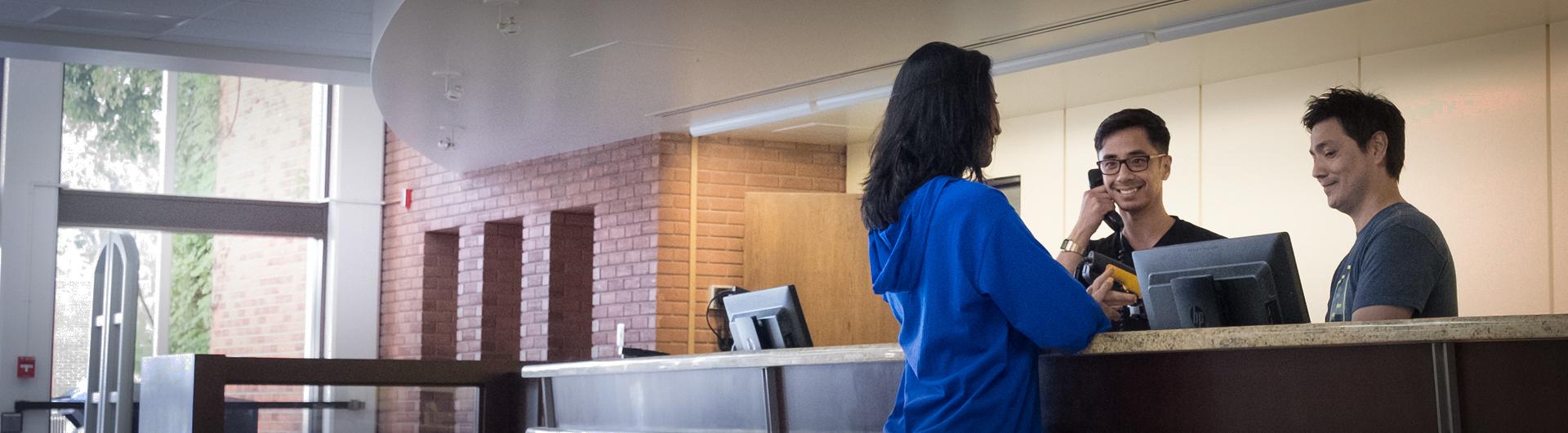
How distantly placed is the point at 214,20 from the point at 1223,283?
225 inches

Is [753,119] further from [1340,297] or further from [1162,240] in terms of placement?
[1340,297]

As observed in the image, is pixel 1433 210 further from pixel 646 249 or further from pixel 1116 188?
pixel 646 249

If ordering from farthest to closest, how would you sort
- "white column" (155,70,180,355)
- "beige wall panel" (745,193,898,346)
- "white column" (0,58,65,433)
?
"white column" (155,70,180,355) → "white column" (0,58,65,433) → "beige wall panel" (745,193,898,346)

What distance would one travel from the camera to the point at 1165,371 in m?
2.60

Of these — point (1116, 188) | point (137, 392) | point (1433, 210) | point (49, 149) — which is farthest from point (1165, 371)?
point (49, 149)

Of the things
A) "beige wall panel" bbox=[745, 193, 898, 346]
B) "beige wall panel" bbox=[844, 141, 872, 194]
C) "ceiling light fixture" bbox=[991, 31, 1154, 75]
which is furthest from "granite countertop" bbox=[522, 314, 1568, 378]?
"beige wall panel" bbox=[844, 141, 872, 194]

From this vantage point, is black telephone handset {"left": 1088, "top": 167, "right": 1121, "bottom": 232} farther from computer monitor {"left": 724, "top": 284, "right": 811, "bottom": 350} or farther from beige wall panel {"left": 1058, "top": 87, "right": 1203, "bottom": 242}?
beige wall panel {"left": 1058, "top": 87, "right": 1203, "bottom": 242}

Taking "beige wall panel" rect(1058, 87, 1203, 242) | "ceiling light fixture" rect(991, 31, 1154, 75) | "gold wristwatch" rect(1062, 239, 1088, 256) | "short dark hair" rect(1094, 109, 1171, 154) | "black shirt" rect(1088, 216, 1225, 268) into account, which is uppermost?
"ceiling light fixture" rect(991, 31, 1154, 75)

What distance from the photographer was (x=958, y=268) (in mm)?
2320

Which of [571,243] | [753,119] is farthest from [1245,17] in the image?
[571,243]

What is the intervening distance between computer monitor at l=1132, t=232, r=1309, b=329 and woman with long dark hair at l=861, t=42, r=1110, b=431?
27 centimetres

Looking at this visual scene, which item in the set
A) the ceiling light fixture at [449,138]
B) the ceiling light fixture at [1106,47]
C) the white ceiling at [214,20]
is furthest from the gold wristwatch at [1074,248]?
the ceiling light fixture at [449,138]

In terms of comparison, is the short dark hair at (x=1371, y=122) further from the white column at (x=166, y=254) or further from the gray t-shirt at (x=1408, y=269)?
the white column at (x=166, y=254)

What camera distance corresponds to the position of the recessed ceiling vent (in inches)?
272
